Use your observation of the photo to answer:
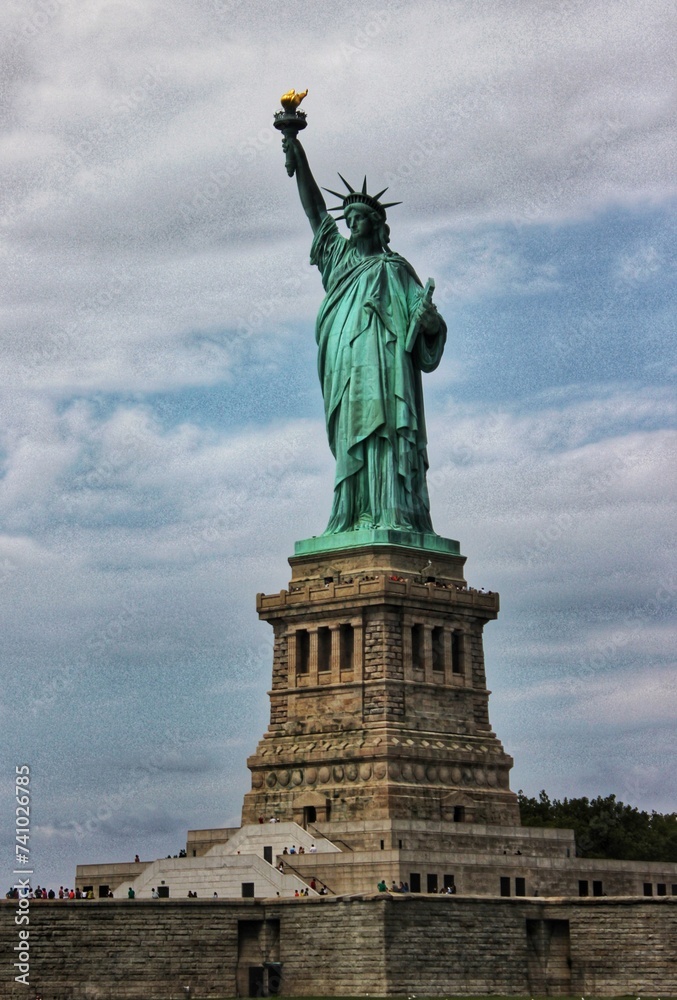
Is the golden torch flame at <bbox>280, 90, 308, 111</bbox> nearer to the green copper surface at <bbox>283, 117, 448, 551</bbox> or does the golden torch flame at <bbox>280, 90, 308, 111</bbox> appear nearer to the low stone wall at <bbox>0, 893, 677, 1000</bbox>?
the green copper surface at <bbox>283, 117, 448, 551</bbox>

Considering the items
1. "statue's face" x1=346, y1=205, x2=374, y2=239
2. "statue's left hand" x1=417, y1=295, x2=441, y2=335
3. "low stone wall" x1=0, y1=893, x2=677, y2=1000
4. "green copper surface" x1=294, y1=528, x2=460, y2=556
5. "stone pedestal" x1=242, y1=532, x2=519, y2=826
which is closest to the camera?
"low stone wall" x1=0, y1=893, x2=677, y2=1000

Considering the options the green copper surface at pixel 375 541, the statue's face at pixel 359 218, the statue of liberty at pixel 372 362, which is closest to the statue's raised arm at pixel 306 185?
the statue of liberty at pixel 372 362

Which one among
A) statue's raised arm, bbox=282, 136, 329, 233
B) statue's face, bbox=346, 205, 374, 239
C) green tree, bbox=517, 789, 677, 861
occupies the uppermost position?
statue's raised arm, bbox=282, 136, 329, 233

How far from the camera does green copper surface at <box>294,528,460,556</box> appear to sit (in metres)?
62.9

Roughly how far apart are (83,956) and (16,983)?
173cm

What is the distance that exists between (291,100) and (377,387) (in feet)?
33.0

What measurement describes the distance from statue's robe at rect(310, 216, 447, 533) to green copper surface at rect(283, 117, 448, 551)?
0.03m

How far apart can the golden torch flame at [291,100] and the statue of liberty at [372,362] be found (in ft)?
2.75

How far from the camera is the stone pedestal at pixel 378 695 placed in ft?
197

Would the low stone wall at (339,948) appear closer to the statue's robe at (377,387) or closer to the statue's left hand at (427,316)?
the statue's robe at (377,387)

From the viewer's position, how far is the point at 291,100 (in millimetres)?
66750

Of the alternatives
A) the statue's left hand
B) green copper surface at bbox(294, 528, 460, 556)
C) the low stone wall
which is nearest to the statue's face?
the statue's left hand

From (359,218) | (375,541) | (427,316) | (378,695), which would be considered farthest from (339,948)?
(359,218)

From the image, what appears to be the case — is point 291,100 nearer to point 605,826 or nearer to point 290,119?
point 290,119
